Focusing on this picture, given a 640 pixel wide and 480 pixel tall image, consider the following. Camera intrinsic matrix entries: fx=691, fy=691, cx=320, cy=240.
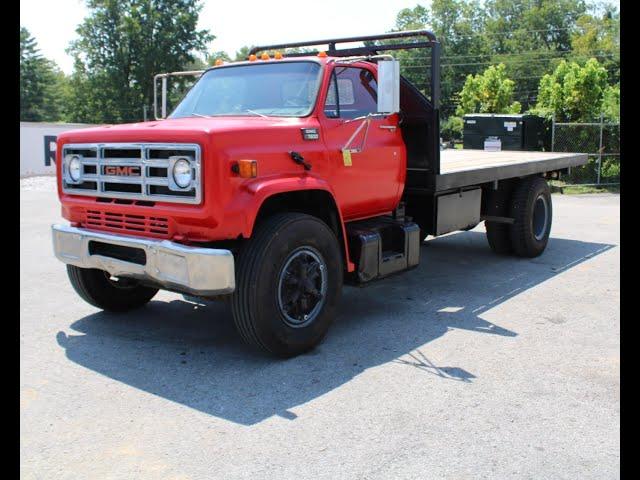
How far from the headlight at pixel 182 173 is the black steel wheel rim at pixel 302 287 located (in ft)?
3.13

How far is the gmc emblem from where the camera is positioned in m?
5.27

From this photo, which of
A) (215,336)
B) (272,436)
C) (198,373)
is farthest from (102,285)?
(272,436)

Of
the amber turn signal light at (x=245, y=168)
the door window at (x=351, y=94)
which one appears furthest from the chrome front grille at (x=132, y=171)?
A: the door window at (x=351, y=94)

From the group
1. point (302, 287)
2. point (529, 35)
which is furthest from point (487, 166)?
point (529, 35)

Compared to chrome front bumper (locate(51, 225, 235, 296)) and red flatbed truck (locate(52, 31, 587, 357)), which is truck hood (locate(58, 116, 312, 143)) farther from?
chrome front bumper (locate(51, 225, 235, 296))

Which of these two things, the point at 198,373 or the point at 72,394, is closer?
the point at 72,394

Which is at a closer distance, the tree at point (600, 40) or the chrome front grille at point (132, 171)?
the chrome front grille at point (132, 171)

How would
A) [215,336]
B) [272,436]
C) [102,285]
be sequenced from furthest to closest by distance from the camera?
[102,285] < [215,336] < [272,436]

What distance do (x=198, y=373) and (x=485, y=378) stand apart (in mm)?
2093

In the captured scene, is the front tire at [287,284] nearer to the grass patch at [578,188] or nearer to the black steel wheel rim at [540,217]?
the black steel wheel rim at [540,217]

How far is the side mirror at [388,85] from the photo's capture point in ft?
18.4

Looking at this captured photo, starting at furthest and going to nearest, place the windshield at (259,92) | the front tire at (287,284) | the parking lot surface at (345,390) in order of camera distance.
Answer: the windshield at (259,92), the front tire at (287,284), the parking lot surface at (345,390)
